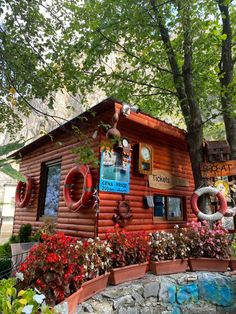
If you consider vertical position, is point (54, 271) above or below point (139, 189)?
below

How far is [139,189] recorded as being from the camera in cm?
576

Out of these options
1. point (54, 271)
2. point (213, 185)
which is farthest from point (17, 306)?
point (213, 185)

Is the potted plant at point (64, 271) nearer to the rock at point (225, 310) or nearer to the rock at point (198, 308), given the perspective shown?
the rock at point (198, 308)

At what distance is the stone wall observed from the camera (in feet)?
11.6

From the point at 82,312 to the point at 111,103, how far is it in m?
3.46

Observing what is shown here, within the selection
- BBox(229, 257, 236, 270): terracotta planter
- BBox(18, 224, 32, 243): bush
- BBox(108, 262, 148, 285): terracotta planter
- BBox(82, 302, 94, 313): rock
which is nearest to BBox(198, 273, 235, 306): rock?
BBox(229, 257, 236, 270): terracotta planter

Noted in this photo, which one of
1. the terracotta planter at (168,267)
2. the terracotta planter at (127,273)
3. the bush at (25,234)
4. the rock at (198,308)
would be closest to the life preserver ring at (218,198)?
the terracotta planter at (168,267)

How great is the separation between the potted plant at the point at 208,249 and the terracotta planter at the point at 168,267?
246 millimetres

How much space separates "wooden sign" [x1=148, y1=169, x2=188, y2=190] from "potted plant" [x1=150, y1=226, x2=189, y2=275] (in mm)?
1631

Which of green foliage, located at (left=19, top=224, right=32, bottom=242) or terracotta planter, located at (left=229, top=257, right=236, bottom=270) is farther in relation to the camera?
green foliage, located at (left=19, top=224, right=32, bottom=242)

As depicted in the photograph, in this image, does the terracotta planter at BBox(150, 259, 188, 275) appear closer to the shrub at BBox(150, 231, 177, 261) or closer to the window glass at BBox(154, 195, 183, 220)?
the shrub at BBox(150, 231, 177, 261)

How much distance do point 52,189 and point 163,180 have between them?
3.06 metres

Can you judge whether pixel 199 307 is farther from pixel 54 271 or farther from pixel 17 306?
pixel 17 306

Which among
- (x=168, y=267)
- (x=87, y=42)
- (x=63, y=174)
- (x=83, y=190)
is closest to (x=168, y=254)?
(x=168, y=267)
